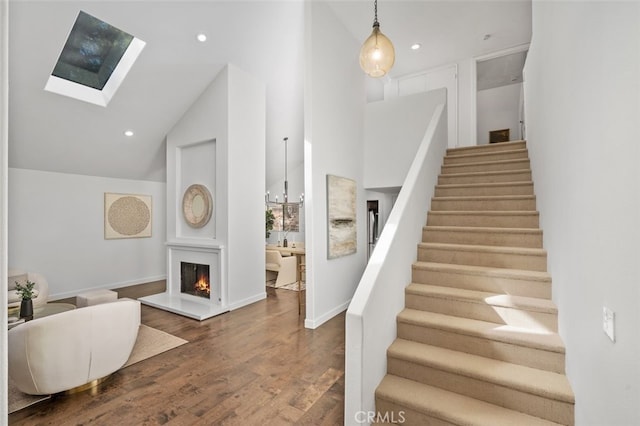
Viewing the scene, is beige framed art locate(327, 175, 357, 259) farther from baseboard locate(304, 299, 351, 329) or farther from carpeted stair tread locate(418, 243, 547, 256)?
carpeted stair tread locate(418, 243, 547, 256)

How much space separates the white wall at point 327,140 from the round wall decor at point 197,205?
6.65 ft

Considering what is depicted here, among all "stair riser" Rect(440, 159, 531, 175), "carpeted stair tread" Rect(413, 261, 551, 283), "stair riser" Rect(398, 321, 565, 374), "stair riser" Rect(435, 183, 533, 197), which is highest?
"stair riser" Rect(440, 159, 531, 175)

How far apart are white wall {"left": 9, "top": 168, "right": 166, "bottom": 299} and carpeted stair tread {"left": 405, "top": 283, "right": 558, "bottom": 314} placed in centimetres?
612

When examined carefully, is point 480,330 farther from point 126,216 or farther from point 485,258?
point 126,216

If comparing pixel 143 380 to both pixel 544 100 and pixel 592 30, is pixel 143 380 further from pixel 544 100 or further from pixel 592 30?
pixel 544 100

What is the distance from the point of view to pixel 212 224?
5.04m

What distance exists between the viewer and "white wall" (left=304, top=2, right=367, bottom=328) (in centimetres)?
391

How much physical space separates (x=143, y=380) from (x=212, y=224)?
2.71 meters

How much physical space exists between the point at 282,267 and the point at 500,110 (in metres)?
6.75

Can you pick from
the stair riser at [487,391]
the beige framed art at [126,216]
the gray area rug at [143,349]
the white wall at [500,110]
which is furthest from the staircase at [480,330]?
the beige framed art at [126,216]

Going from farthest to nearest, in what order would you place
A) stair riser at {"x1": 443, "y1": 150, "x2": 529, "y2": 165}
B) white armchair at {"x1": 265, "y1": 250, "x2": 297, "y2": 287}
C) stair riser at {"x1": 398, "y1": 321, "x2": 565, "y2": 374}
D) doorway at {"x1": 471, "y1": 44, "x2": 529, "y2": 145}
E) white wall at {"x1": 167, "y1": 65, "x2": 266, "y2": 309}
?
1. doorway at {"x1": 471, "y1": 44, "x2": 529, "y2": 145}
2. white armchair at {"x1": 265, "y1": 250, "x2": 297, "y2": 287}
3. white wall at {"x1": 167, "y1": 65, "x2": 266, "y2": 309}
4. stair riser at {"x1": 443, "y1": 150, "x2": 529, "y2": 165}
5. stair riser at {"x1": 398, "y1": 321, "x2": 565, "y2": 374}

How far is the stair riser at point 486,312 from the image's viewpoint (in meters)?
2.11

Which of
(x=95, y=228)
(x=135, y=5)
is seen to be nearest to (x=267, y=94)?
(x=135, y=5)

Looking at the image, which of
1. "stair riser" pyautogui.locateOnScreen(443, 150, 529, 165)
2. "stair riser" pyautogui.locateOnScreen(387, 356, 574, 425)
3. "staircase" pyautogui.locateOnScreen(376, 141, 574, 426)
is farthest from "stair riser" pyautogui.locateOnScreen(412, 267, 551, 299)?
"stair riser" pyautogui.locateOnScreen(443, 150, 529, 165)
